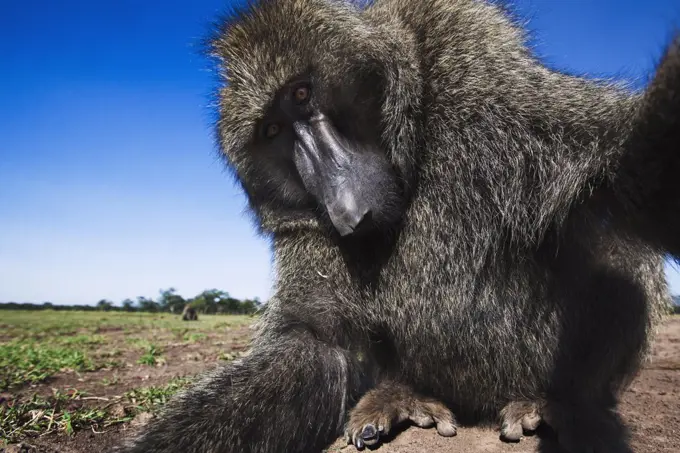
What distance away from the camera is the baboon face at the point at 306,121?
8.06 feet

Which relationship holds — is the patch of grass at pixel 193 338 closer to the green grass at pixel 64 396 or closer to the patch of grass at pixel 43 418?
the green grass at pixel 64 396

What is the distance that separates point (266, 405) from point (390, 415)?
592mm

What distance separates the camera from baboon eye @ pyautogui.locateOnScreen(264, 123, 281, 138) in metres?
2.86

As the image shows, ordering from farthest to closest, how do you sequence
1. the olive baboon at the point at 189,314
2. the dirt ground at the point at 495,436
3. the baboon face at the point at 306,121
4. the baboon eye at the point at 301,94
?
the olive baboon at the point at 189,314 < the baboon eye at the point at 301,94 < the baboon face at the point at 306,121 < the dirt ground at the point at 495,436

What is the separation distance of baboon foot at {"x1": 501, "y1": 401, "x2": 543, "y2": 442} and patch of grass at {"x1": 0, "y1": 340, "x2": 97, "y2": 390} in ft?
11.5

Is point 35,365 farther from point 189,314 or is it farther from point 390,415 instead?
point 189,314

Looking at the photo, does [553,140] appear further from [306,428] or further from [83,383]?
[83,383]

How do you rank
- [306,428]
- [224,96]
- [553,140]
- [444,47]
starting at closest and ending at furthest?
[553,140]
[306,428]
[444,47]
[224,96]

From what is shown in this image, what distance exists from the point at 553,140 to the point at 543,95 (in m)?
0.24

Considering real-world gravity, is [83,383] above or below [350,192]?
below

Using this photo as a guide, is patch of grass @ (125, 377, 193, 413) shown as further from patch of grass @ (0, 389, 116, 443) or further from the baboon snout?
the baboon snout

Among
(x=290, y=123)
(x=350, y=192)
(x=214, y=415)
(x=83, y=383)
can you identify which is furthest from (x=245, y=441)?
(x=83, y=383)

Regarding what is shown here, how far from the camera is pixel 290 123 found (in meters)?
2.79

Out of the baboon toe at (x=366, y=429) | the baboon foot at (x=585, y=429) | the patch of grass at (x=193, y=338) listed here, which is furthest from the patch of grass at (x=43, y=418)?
the patch of grass at (x=193, y=338)
